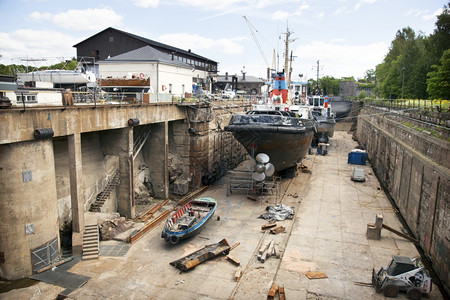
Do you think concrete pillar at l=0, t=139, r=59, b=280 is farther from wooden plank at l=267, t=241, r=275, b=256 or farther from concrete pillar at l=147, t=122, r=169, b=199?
concrete pillar at l=147, t=122, r=169, b=199

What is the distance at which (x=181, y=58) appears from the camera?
48.0 metres

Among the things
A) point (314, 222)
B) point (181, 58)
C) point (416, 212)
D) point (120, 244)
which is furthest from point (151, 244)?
point (181, 58)

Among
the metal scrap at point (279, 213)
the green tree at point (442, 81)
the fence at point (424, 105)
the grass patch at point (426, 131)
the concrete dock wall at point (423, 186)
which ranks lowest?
the metal scrap at point (279, 213)

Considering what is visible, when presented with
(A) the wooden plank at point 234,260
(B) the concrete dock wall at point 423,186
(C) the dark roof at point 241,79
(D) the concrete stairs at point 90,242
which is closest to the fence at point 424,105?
(B) the concrete dock wall at point 423,186

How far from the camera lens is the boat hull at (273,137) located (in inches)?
784

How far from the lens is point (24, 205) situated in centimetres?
1152

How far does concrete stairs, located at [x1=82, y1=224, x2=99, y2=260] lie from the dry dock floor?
0.36 m

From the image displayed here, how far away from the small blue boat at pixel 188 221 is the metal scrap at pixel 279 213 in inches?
115

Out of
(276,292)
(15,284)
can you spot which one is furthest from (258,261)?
(15,284)

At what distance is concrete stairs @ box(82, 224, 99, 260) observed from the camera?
12.9 meters

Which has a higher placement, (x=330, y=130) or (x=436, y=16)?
(x=436, y=16)

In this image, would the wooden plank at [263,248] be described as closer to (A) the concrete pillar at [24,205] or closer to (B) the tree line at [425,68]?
(A) the concrete pillar at [24,205]

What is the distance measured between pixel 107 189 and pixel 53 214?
17.5 feet

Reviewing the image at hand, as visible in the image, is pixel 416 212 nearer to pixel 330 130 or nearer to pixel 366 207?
pixel 366 207
